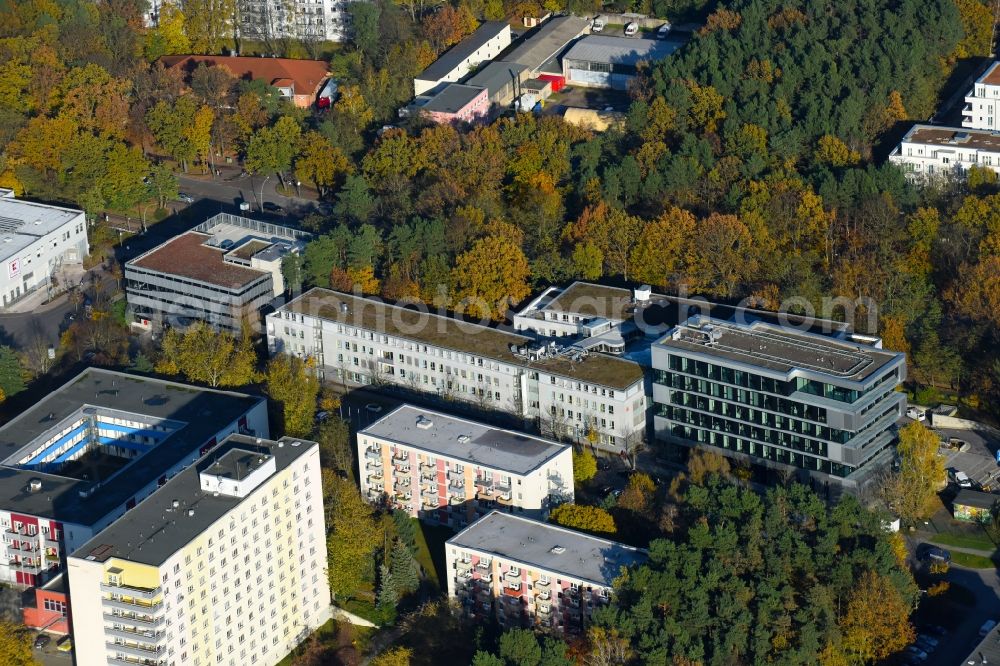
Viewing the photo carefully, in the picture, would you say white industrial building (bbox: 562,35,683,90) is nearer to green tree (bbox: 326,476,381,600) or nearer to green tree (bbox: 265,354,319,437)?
green tree (bbox: 265,354,319,437)

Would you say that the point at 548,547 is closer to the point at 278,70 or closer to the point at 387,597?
the point at 387,597

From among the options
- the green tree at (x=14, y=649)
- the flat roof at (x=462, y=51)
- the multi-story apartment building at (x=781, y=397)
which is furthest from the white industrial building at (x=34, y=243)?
the multi-story apartment building at (x=781, y=397)

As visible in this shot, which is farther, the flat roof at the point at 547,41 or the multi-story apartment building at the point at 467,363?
the flat roof at the point at 547,41

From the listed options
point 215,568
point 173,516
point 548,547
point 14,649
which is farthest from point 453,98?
point 14,649

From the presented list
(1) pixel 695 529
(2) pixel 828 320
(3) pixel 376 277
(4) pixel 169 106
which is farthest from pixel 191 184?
(1) pixel 695 529

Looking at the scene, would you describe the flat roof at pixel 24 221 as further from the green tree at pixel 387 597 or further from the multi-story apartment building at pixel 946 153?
the multi-story apartment building at pixel 946 153

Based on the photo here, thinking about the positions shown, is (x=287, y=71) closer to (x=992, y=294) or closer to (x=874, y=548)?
(x=992, y=294)
